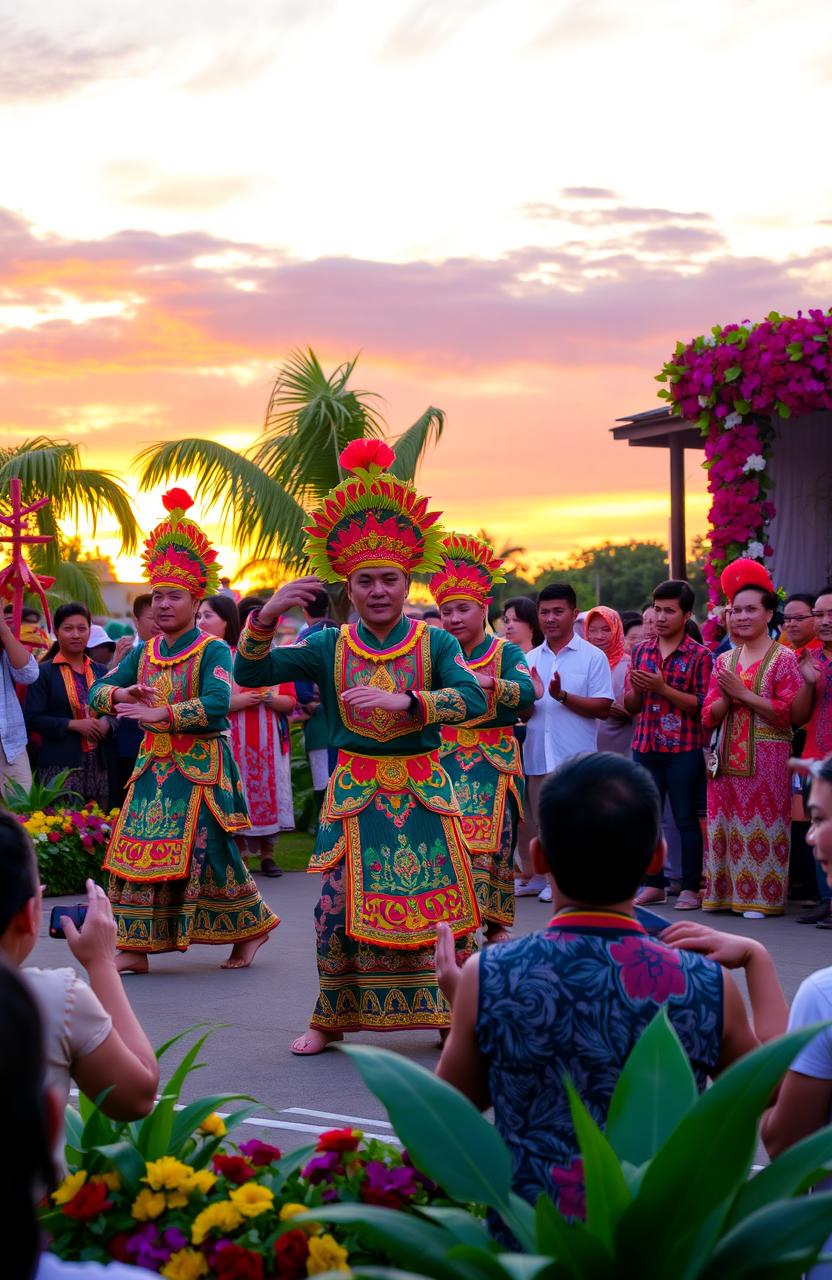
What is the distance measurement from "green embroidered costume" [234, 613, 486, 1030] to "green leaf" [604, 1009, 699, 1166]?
3.75 m

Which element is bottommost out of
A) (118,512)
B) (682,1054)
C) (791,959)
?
(791,959)

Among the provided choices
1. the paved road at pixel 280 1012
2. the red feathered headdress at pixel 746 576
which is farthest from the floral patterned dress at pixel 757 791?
the red feathered headdress at pixel 746 576

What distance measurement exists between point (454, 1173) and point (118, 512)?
1702cm

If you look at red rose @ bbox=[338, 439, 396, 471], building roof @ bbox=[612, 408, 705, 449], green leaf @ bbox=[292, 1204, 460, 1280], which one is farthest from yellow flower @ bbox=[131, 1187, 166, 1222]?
building roof @ bbox=[612, 408, 705, 449]

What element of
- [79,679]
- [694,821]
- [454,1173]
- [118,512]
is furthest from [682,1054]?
[118,512]

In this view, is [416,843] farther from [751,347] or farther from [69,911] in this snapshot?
[751,347]

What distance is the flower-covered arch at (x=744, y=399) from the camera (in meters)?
11.2

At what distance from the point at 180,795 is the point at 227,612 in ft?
9.61

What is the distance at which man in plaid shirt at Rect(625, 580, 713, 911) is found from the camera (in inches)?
400

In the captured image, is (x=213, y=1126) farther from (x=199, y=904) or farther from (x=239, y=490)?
(x=239, y=490)

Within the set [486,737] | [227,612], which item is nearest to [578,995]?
[486,737]

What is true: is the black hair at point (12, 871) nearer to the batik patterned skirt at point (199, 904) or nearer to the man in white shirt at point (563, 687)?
the batik patterned skirt at point (199, 904)

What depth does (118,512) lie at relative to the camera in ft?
61.5

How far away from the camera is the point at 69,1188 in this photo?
310cm
